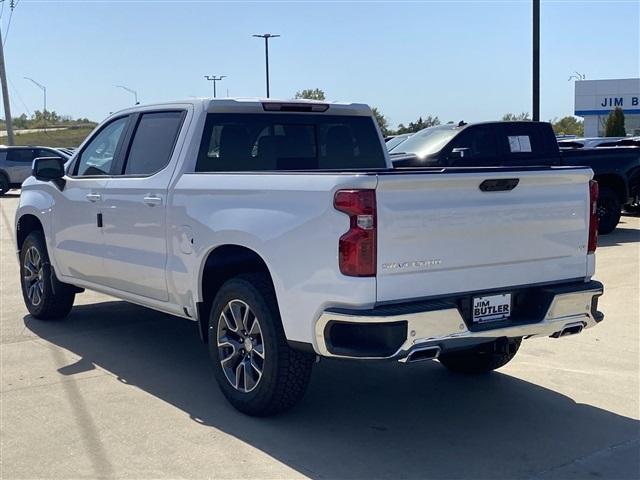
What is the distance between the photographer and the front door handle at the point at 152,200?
6.02 meters

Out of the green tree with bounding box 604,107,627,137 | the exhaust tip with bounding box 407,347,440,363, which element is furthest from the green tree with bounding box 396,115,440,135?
the exhaust tip with bounding box 407,347,440,363

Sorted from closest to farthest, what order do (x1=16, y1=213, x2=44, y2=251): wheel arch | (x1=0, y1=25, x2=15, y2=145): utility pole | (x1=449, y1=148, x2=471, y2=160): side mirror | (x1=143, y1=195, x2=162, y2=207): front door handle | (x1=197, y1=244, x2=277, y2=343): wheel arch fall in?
(x1=197, y1=244, x2=277, y2=343): wheel arch → (x1=143, y1=195, x2=162, y2=207): front door handle → (x1=16, y1=213, x2=44, y2=251): wheel arch → (x1=449, y1=148, x2=471, y2=160): side mirror → (x1=0, y1=25, x2=15, y2=145): utility pole

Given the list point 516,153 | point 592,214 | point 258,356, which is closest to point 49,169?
point 258,356

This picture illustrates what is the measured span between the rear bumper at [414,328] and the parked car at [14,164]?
2595 centimetres

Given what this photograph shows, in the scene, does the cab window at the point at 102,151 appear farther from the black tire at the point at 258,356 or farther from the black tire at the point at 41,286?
the black tire at the point at 258,356

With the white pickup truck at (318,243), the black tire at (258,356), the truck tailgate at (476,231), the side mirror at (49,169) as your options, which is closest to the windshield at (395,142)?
the white pickup truck at (318,243)

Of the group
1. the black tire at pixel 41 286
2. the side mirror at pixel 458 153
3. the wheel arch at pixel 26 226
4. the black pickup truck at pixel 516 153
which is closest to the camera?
the black tire at pixel 41 286

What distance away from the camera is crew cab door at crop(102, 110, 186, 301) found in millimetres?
6078

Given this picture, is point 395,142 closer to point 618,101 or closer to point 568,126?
point 618,101

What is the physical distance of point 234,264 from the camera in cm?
550

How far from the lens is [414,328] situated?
4496mm

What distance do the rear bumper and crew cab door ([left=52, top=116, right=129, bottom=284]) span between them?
2.97m

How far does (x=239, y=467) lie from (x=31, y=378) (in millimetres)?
2398

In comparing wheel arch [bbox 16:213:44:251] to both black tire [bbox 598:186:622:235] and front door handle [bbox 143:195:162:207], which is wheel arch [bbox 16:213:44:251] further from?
black tire [bbox 598:186:622:235]
